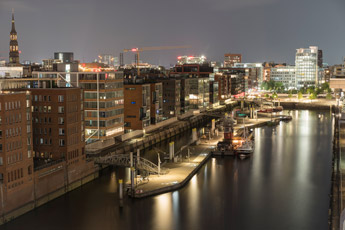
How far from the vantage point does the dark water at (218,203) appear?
25703 mm

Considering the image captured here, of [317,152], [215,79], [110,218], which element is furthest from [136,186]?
[215,79]

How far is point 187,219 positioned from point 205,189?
5.76 meters

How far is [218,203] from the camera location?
2934 centimetres

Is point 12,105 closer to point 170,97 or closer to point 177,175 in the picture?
point 177,175

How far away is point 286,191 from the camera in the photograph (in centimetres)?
3172

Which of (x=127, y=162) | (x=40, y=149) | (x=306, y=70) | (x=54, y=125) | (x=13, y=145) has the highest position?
(x=306, y=70)

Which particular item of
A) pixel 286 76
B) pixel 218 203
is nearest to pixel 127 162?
pixel 218 203

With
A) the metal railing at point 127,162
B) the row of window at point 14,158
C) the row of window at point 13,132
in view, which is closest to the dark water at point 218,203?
the metal railing at point 127,162

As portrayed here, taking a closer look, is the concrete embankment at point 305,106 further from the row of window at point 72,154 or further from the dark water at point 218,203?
the row of window at point 72,154

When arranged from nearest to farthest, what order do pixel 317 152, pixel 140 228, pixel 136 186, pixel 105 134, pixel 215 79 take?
pixel 140 228 < pixel 136 186 < pixel 105 134 < pixel 317 152 < pixel 215 79

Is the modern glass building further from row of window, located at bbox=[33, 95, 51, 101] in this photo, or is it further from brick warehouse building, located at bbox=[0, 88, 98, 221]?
row of window, located at bbox=[33, 95, 51, 101]

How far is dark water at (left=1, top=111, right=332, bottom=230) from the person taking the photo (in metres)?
25.7

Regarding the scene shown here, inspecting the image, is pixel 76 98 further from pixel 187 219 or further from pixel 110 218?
pixel 187 219

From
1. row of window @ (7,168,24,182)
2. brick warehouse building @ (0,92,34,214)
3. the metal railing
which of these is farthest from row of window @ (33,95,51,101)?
the metal railing
